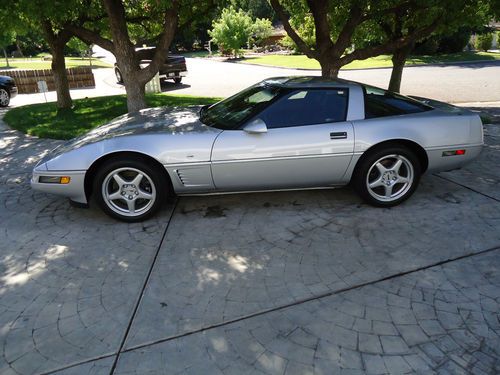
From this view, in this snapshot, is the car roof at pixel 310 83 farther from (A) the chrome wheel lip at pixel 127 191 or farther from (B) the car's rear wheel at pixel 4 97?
(B) the car's rear wheel at pixel 4 97

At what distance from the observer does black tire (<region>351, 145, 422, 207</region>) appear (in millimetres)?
3852

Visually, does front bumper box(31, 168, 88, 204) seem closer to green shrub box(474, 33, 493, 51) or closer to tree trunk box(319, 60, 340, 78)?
tree trunk box(319, 60, 340, 78)

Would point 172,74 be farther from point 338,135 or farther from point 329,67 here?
point 338,135

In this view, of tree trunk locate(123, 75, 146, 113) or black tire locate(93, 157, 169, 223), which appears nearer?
black tire locate(93, 157, 169, 223)

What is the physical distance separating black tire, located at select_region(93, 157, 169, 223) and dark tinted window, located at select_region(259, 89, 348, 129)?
1184mm

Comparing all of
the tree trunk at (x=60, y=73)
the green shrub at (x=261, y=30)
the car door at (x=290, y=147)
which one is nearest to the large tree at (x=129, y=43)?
the tree trunk at (x=60, y=73)

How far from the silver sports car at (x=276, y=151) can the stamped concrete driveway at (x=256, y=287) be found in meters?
0.32

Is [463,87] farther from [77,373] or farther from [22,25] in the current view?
[77,373]

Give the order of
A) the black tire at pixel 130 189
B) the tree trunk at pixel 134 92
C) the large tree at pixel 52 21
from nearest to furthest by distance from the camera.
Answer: the black tire at pixel 130 189, the large tree at pixel 52 21, the tree trunk at pixel 134 92

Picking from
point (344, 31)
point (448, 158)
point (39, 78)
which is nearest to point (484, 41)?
point (344, 31)

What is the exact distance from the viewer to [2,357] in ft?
7.47

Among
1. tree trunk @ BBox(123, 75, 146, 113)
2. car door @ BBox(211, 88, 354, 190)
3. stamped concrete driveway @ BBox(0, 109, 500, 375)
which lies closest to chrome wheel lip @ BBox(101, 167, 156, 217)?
stamped concrete driveway @ BBox(0, 109, 500, 375)

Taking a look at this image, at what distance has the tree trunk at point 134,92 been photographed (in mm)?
7203

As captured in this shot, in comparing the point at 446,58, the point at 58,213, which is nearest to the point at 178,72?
the point at 58,213
